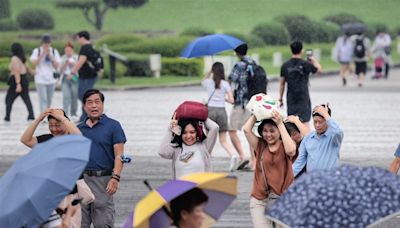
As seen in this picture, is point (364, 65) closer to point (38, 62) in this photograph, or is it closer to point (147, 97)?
point (147, 97)

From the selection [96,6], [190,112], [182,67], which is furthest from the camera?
[96,6]

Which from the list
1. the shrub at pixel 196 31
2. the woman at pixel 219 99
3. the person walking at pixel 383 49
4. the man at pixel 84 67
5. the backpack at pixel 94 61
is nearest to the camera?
the woman at pixel 219 99

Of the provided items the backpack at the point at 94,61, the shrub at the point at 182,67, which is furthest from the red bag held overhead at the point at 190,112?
the shrub at the point at 182,67

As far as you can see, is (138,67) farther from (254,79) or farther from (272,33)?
(254,79)

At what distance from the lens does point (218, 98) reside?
57.8 feet

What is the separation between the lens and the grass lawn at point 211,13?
50.4 metres

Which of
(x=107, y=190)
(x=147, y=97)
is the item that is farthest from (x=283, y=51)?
(x=107, y=190)

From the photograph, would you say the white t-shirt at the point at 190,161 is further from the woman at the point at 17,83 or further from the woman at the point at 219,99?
the woman at the point at 17,83

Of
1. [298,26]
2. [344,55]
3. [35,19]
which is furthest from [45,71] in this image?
[298,26]

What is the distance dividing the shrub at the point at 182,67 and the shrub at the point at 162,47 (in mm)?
2377

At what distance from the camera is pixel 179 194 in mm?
7020

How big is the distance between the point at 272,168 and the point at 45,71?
15725 millimetres

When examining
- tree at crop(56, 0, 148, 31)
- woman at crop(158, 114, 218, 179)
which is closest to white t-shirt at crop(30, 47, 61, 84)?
woman at crop(158, 114, 218, 179)

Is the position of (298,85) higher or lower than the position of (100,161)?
lower
